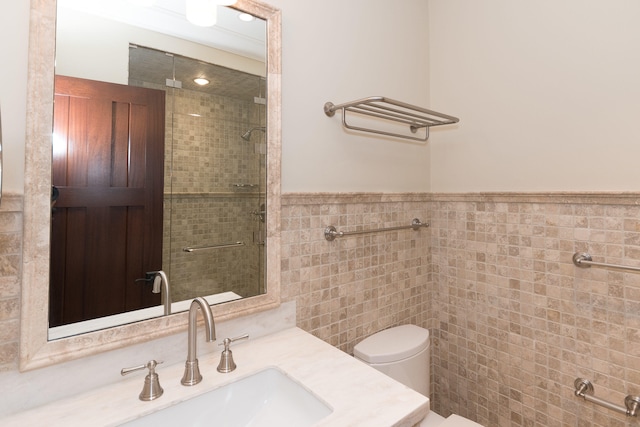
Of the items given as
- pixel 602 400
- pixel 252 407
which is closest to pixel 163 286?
pixel 252 407

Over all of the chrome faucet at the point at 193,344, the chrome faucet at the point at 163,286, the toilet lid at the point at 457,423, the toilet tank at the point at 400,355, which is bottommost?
the toilet lid at the point at 457,423

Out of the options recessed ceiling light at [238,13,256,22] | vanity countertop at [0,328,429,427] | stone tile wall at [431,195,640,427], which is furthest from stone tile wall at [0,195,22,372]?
stone tile wall at [431,195,640,427]

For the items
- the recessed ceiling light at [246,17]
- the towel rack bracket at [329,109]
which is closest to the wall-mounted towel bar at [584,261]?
the towel rack bracket at [329,109]

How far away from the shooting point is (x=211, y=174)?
109cm

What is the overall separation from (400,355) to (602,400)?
767mm

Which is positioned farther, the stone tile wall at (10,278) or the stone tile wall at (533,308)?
the stone tile wall at (533,308)

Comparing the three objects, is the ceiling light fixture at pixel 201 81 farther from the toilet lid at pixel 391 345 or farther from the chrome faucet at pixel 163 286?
the toilet lid at pixel 391 345

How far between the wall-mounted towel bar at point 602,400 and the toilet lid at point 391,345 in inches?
23.3

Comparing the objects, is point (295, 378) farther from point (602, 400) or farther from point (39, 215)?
point (602, 400)

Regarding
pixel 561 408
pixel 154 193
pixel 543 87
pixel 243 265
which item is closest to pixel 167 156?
pixel 154 193

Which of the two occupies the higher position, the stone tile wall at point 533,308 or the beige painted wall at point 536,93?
the beige painted wall at point 536,93

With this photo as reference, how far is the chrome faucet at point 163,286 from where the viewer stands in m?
0.97

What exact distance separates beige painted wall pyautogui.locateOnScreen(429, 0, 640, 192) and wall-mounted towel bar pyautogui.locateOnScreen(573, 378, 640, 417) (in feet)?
2.55

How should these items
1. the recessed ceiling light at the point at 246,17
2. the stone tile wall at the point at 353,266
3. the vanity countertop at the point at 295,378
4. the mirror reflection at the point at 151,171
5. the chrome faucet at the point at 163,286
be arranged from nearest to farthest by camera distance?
the vanity countertop at the point at 295,378, the mirror reflection at the point at 151,171, the chrome faucet at the point at 163,286, the recessed ceiling light at the point at 246,17, the stone tile wall at the point at 353,266
